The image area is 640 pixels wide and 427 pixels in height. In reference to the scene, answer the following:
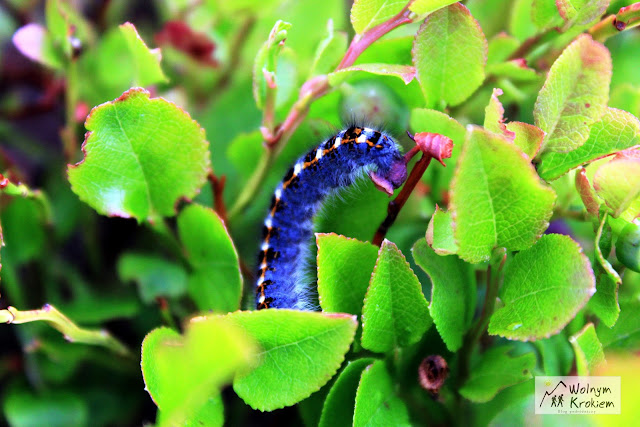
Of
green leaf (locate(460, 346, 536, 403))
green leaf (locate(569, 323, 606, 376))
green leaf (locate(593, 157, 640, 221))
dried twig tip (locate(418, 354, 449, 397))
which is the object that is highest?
green leaf (locate(593, 157, 640, 221))

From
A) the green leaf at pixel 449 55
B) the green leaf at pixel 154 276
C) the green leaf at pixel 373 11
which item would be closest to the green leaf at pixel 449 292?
the green leaf at pixel 449 55

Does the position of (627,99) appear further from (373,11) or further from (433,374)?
(433,374)

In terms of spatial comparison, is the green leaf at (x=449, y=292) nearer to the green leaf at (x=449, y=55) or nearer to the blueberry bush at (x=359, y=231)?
the blueberry bush at (x=359, y=231)

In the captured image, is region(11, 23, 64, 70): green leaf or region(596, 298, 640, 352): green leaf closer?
region(596, 298, 640, 352): green leaf

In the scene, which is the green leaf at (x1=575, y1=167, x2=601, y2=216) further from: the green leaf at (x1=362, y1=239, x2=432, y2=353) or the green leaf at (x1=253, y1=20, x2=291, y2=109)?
the green leaf at (x1=253, y1=20, x2=291, y2=109)

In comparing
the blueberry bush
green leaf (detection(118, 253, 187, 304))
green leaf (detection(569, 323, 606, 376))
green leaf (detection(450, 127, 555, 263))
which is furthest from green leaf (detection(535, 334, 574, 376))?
green leaf (detection(118, 253, 187, 304))

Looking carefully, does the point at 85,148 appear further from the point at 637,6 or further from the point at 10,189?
the point at 637,6
